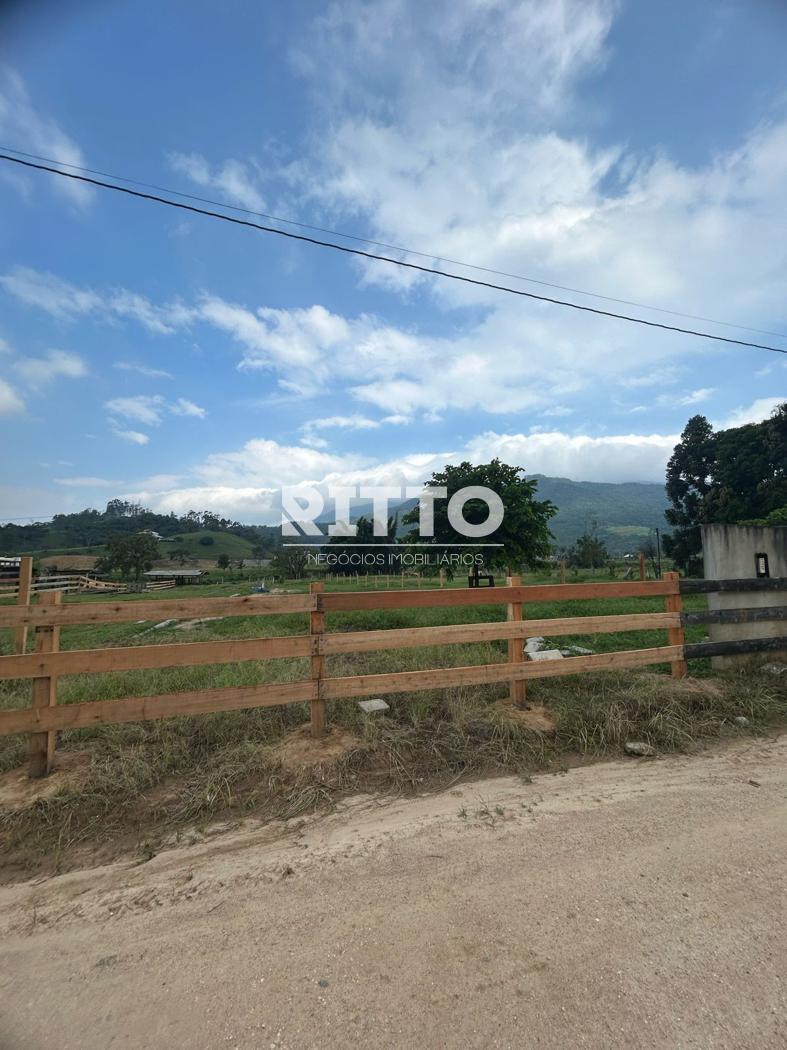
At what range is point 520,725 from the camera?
3826 millimetres

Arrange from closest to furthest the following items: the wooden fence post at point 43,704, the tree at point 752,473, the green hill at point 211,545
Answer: the wooden fence post at point 43,704 → the tree at point 752,473 → the green hill at point 211,545

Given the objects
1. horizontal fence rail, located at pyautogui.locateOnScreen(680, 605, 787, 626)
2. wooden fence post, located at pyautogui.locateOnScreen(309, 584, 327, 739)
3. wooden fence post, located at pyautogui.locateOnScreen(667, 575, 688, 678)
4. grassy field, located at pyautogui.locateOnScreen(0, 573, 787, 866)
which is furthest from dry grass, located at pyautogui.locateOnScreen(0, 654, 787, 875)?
horizontal fence rail, located at pyautogui.locateOnScreen(680, 605, 787, 626)

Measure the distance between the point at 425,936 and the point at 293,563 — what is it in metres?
36.0

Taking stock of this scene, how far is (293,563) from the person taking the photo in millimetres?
36969

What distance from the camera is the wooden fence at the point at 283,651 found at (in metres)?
3.16

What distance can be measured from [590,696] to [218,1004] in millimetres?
3769

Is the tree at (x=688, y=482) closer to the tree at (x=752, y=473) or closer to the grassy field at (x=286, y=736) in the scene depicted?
the tree at (x=752, y=473)

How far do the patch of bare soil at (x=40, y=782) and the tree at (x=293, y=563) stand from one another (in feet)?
108

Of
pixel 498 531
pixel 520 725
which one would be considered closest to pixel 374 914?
pixel 520 725

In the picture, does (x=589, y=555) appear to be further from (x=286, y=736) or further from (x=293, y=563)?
(x=286, y=736)

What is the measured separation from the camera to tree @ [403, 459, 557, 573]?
1423 cm

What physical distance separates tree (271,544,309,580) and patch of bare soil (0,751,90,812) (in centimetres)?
3297

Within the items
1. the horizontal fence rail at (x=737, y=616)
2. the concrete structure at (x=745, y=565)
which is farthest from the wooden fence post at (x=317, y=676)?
the concrete structure at (x=745, y=565)

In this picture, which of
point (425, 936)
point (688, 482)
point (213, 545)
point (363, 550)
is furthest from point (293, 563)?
point (213, 545)
